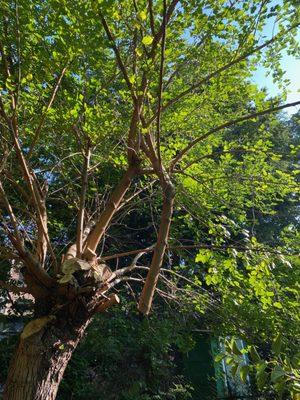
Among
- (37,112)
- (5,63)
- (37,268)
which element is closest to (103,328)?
(37,268)

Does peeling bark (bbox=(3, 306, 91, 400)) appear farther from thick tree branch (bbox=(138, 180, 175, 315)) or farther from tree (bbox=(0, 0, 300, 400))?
thick tree branch (bbox=(138, 180, 175, 315))

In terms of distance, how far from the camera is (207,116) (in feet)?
14.7

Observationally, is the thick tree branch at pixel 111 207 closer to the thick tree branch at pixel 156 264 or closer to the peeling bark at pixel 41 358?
the peeling bark at pixel 41 358

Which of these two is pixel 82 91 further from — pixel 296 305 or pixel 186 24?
pixel 296 305

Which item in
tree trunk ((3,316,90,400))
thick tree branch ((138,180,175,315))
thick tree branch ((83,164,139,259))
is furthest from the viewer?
thick tree branch ((83,164,139,259))

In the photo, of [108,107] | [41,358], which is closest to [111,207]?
[108,107]

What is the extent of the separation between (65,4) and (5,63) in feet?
2.68

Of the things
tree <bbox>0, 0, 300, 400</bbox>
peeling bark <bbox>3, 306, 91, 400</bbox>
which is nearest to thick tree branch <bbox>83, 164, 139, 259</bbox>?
tree <bbox>0, 0, 300, 400</bbox>

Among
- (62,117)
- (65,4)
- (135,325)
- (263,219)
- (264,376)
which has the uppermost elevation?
(263,219)

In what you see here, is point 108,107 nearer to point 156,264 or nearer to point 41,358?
point 156,264

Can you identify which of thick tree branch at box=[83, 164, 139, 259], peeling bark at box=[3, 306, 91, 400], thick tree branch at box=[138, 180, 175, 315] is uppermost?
thick tree branch at box=[83, 164, 139, 259]

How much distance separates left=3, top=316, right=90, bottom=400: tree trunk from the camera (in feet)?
8.84

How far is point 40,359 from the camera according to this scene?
280 centimetres

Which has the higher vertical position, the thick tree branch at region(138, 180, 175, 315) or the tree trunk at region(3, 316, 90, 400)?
the thick tree branch at region(138, 180, 175, 315)
